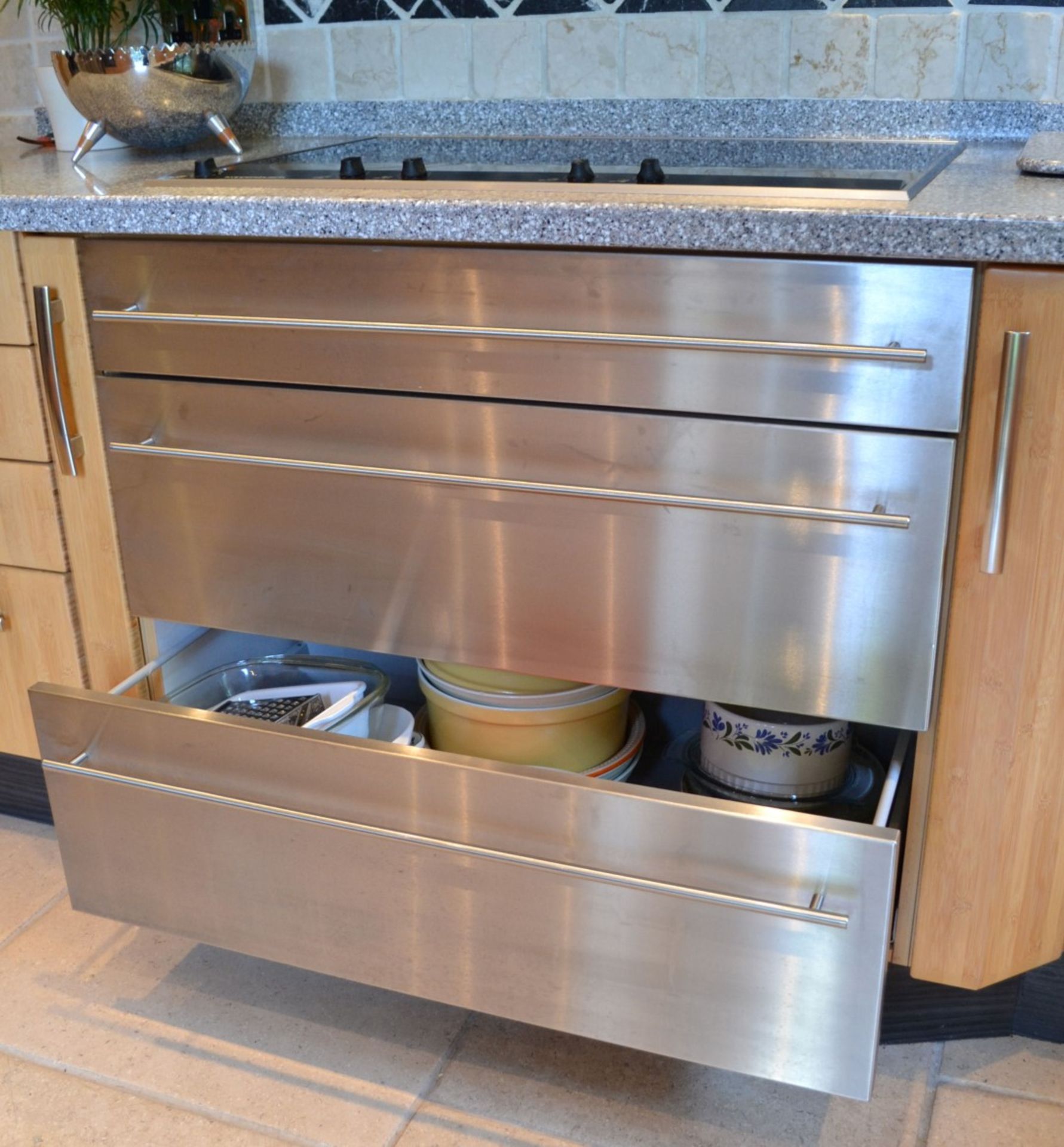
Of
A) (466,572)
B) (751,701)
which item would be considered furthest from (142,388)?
(751,701)

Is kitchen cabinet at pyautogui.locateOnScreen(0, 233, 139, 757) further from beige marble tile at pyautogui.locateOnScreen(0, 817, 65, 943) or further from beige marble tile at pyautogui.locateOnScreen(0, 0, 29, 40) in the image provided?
beige marble tile at pyautogui.locateOnScreen(0, 0, 29, 40)

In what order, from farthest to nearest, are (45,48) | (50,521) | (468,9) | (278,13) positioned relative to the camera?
(45,48) → (278,13) → (468,9) → (50,521)

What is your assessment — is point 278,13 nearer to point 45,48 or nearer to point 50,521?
point 45,48

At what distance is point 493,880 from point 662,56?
1.12 meters

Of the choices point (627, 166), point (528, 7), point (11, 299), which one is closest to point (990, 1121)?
point (627, 166)

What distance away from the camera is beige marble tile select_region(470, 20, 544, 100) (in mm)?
1784

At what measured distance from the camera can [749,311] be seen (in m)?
1.15

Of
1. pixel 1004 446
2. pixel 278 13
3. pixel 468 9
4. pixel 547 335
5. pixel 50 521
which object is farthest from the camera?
pixel 278 13

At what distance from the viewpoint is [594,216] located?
1153mm

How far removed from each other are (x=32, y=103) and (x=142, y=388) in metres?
1.01

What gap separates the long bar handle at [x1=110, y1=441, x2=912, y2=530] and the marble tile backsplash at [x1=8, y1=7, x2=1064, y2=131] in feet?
2.44

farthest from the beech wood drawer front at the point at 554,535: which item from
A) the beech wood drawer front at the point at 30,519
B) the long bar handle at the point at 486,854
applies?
the long bar handle at the point at 486,854

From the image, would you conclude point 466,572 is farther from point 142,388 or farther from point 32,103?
point 32,103

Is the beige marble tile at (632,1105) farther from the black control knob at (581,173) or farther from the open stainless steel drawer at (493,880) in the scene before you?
the black control knob at (581,173)
